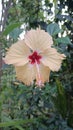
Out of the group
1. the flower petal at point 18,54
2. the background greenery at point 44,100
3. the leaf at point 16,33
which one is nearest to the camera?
the flower petal at point 18,54

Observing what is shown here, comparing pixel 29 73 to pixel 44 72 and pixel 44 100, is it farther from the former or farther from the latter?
pixel 44 100

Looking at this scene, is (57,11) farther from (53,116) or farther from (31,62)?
(31,62)

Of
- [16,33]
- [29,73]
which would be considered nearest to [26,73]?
[29,73]

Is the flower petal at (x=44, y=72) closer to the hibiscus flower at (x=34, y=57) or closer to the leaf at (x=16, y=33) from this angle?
the hibiscus flower at (x=34, y=57)

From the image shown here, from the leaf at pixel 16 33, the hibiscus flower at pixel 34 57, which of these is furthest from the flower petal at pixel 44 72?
the leaf at pixel 16 33

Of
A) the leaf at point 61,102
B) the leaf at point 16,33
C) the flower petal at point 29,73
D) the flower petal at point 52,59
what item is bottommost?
the leaf at point 61,102

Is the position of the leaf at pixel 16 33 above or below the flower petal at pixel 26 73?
above

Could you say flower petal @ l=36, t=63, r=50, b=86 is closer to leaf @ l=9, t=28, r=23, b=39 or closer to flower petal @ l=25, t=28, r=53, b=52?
flower petal @ l=25, t=28, r=53, b=52

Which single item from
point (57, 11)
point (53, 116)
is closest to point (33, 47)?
point (53, 116)
